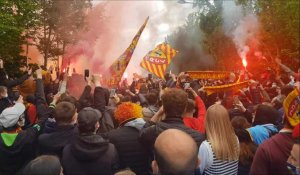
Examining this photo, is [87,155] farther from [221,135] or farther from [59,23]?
[59,23]

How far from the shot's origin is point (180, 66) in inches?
2388

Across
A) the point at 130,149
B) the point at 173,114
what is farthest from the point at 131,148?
the point at 173,114

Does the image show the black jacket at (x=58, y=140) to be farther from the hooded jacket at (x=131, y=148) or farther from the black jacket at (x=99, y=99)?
the black jacket at (x=99, y=99)

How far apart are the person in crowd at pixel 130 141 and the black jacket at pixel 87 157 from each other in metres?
0.60

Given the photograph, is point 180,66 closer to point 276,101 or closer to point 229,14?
point 229,14

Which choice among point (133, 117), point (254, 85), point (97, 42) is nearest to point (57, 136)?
point (133, 117)

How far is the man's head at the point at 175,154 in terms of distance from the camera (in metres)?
2.74

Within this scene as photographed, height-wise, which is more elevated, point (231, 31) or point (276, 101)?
point (231, 31)

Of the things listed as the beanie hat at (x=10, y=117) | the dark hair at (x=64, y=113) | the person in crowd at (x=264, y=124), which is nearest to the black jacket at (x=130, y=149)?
the dark hair at (x=64, y=113)

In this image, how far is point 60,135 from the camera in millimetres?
4520

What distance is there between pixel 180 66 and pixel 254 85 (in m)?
51.5

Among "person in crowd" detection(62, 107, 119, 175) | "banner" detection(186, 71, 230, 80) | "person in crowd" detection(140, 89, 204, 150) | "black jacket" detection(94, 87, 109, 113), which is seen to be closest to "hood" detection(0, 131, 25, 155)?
"person in crowd" detection(62, 107, 119, 175)

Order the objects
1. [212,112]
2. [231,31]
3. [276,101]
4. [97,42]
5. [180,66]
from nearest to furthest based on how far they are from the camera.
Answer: [212,112] → [276,101] → [97,42] → [231,31] → [180,66]

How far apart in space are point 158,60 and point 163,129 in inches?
345
